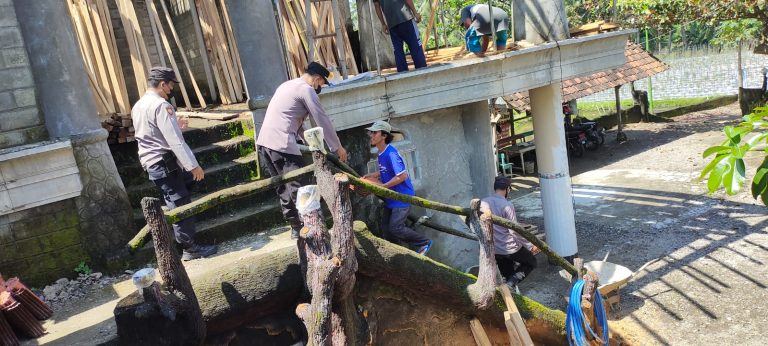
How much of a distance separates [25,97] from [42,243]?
1.30 metres

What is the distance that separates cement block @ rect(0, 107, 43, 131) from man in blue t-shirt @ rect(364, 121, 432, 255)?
10.0 ft

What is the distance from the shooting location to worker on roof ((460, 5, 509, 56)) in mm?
7055

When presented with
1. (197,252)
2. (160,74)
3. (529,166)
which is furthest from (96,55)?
(529,166)

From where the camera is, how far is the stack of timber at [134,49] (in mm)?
→ 7695

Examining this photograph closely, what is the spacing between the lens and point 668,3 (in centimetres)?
1412

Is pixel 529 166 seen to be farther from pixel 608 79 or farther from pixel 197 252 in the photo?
pixel 197 252

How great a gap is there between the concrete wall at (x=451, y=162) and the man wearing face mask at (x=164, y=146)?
3.17m

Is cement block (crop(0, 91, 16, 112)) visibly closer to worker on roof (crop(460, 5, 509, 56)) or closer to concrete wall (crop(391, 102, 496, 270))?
concrete wall (crop(391, 102, 496, 270))

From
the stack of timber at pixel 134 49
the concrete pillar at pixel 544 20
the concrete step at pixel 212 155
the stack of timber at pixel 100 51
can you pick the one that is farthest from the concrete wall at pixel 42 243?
the concrete pillar at pixel 544 20

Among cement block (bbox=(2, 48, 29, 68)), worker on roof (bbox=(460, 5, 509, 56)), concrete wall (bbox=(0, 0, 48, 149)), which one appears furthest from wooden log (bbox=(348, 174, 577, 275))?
cement block (bbox=(2, 48, 29, 68))

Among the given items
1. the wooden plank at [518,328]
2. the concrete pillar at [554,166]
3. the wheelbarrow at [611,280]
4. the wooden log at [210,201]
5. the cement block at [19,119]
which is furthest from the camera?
the concrete pillar at [554,166]

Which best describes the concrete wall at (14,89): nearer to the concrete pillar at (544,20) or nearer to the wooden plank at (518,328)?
the wooden plank at (518,328)

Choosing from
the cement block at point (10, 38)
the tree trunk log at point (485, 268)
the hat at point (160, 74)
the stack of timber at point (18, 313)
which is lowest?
the tree trunk log at point (485, 268)

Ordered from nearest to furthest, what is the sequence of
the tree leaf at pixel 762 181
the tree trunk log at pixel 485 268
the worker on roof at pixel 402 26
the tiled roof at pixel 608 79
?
the tree leaf at pixel 762 181
the tree trunk log at pixel 485 268
the worker on roof at pixel 402 26
the tiled roof at pixel 608 79
